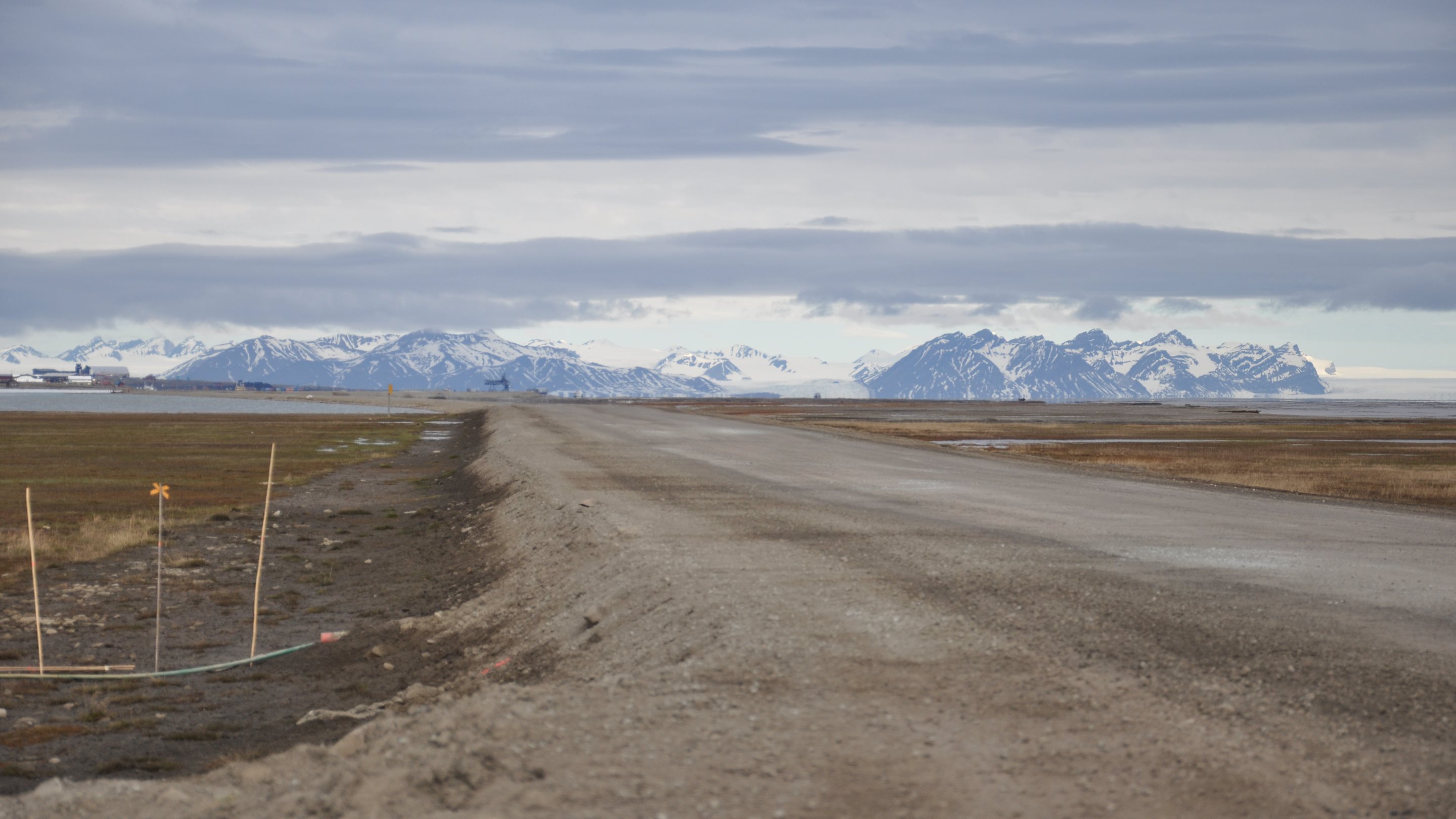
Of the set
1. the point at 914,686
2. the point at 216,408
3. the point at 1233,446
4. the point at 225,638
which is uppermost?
the point at 914,686

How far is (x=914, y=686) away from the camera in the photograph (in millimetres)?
9188

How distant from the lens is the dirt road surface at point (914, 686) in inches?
278

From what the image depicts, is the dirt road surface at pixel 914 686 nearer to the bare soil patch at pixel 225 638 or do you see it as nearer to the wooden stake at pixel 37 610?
the bare soil patch at pixel 225 638

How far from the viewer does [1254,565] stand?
49.5ft

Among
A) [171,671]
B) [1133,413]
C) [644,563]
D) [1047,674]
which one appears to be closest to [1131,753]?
[1047,674]

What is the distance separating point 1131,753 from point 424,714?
205 inches

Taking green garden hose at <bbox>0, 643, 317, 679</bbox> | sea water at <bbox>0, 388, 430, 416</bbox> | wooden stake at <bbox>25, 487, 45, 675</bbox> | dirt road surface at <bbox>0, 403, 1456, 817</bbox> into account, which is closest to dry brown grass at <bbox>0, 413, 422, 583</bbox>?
wooden stake at <bbox>25, 487, 45, 675</bbox>

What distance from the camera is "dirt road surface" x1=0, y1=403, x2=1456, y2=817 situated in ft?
23.2

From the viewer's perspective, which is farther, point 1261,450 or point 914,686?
point 1261,450

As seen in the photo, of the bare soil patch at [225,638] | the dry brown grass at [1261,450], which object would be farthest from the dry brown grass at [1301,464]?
the bare soil patch at [225,638]

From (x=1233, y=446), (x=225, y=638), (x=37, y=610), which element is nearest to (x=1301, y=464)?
(x=1233, y=446)

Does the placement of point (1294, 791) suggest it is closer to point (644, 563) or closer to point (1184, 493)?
point (644, 563)

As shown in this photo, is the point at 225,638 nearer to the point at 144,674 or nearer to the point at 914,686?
the point at 144,674

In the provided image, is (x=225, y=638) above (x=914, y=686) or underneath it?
underneath
